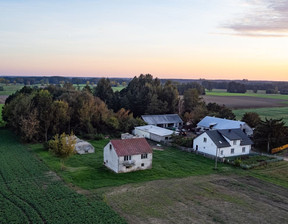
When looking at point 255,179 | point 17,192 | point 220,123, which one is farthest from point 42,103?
point 255,179

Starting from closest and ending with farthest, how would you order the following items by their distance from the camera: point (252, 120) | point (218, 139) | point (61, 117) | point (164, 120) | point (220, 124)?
point (218, 139) → point (61, 117) → point (220, 124) → point (252, 120) → point (164, 120)

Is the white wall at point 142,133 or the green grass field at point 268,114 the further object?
the green grass field at point 268,114

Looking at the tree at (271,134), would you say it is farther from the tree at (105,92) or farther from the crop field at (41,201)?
the tree at (105,92)

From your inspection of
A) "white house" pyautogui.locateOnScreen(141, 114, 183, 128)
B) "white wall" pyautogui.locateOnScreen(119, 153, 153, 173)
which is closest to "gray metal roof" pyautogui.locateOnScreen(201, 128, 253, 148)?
"white wall" pyautogui.locateOnScreen(119, 153, 153, 173)

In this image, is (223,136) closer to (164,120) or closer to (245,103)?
(164,120)

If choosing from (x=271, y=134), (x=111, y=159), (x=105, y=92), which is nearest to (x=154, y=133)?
(x=111, y=159)

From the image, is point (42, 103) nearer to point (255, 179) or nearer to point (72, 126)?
point (72, 126)

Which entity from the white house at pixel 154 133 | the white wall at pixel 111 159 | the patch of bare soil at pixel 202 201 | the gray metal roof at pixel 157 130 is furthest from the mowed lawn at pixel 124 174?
the gray metal roof at pixel 157 130
